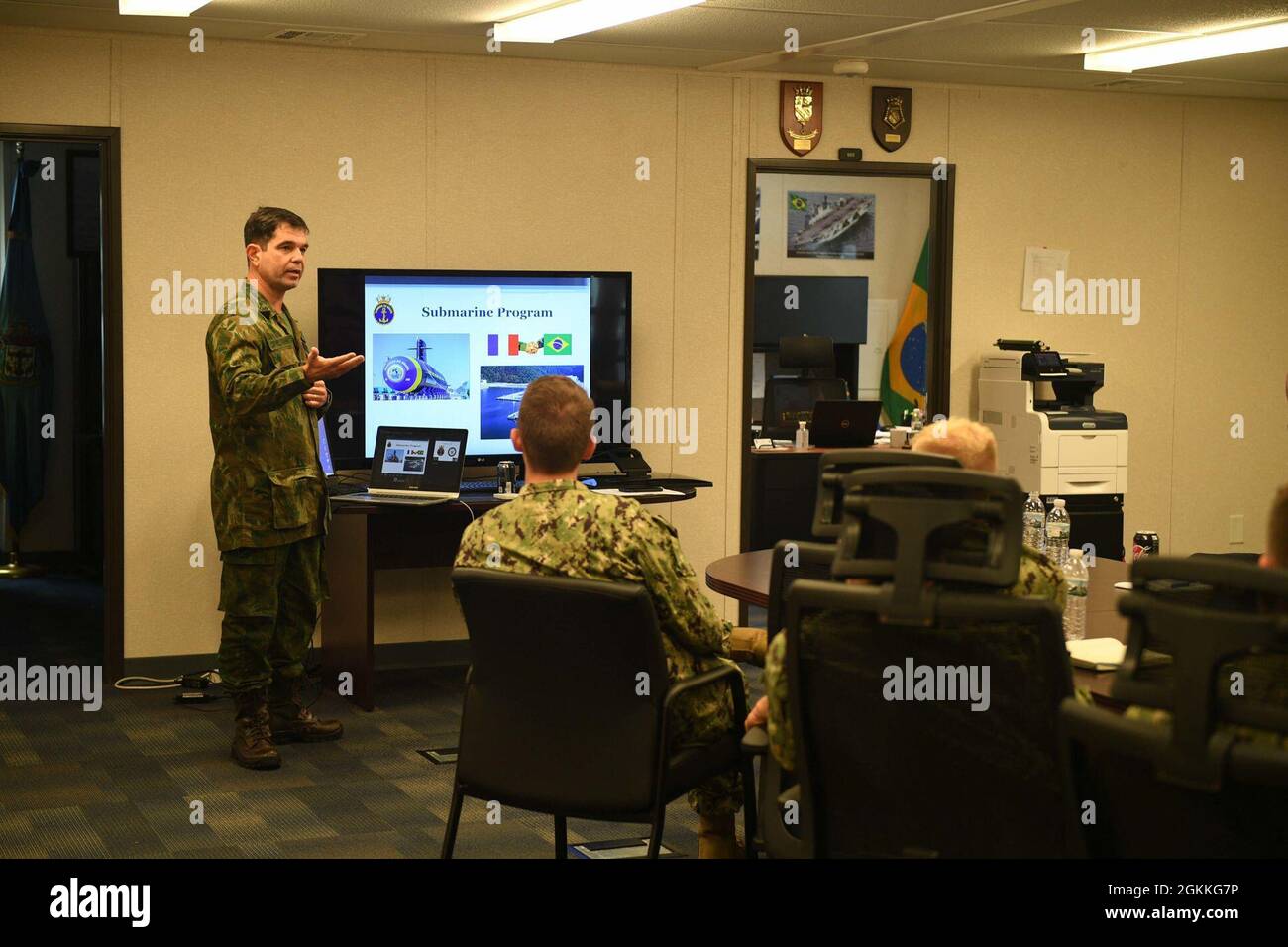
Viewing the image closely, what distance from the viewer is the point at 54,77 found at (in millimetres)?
5602

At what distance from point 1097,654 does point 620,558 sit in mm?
962

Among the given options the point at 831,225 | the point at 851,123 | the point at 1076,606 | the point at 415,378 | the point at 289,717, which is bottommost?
the point at 289,717

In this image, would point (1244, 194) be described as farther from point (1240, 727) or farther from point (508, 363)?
point (1240, 727)

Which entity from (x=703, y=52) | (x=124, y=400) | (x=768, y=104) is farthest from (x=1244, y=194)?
(x=124, y=400)

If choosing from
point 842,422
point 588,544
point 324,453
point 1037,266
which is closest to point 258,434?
point 324,453

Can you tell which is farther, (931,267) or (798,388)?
(798,388)

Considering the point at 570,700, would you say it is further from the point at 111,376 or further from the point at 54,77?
the point at 54,77

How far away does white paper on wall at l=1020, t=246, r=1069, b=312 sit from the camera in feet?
23.7

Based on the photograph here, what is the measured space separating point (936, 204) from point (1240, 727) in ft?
18.4

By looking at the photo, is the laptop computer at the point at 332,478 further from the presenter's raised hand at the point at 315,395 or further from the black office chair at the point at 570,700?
the black office chair at the point at 570,700

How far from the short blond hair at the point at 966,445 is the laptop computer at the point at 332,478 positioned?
269cm

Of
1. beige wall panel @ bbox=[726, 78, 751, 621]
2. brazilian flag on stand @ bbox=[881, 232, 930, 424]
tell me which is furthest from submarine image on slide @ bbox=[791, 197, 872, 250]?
beige wall panel @ bbox=[726, 78, 751, 621]
